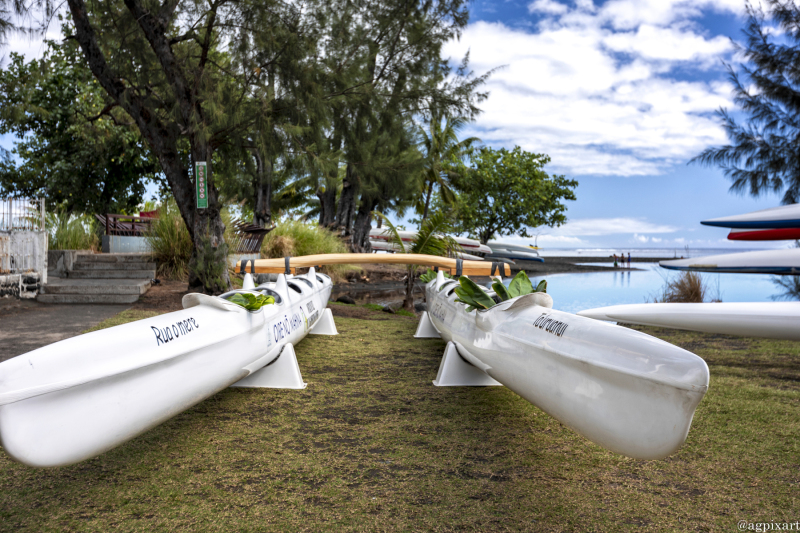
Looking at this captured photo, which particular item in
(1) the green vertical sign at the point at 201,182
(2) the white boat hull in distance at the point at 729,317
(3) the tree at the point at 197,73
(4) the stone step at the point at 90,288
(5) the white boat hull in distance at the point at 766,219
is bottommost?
(4) the stone step at the point at 90,288

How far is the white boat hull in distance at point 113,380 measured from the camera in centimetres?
156

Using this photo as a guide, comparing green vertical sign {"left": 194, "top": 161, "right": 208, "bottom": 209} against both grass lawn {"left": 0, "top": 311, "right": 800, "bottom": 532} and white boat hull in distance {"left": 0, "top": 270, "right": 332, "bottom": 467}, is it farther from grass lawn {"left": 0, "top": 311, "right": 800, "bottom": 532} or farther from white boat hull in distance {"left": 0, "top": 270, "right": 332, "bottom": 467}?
white boat hull in distance {"left": 0, "top": 270, "right": 332, "bottom": 467}

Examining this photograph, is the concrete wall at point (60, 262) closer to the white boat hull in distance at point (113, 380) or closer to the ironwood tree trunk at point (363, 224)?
the white boat hull in distance at point (113, 380)

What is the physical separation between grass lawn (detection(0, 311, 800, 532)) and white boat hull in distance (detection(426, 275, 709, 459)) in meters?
0.36

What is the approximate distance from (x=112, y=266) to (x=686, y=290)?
11216 mm

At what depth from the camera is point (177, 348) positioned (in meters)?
2.15

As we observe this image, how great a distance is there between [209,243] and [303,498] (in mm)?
6040

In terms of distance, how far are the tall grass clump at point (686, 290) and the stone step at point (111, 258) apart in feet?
33.6

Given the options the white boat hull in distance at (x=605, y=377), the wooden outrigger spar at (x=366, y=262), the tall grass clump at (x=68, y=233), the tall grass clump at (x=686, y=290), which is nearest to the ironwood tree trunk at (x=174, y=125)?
the wooden outrigger spar at (x=366, y=262)

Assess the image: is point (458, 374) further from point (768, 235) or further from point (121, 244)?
point (121, 244)

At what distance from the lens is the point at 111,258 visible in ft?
31.9

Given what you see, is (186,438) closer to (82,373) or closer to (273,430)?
(273,430)

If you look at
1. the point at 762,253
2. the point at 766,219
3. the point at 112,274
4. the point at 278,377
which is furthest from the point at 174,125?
A: the point at 762,253

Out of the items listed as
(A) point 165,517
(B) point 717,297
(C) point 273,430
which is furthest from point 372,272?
(A) point 165,517
